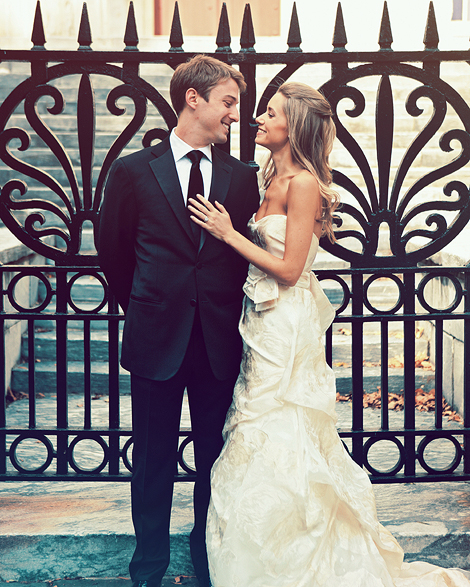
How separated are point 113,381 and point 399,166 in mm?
1844

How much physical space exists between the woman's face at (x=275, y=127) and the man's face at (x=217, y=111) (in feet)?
0.42

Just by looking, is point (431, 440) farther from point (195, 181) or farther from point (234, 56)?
point (234, 56)

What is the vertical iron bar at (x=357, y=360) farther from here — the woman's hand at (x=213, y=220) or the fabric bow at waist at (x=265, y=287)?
the woman's hand at (x=213, y=220)

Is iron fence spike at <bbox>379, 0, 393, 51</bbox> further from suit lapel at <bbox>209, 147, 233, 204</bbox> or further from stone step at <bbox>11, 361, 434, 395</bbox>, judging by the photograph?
stone step at <bbox>11, 361, 434, 395</bbox>

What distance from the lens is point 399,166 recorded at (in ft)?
10.8

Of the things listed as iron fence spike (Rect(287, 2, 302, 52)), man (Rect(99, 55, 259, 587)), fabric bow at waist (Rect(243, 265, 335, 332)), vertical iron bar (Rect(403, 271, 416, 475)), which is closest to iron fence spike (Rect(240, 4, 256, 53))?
iron fence spike (Rect(287, 2, 302, 52))

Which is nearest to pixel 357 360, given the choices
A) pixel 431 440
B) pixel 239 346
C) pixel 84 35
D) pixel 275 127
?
pixel 431 440

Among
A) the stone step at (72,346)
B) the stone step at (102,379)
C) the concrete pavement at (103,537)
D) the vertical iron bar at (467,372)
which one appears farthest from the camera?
the stone step at (72,346)

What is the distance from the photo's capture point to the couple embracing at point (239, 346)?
2557 millimetres

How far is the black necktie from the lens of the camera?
8.66 feet

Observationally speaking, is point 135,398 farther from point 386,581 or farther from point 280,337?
point 386,581

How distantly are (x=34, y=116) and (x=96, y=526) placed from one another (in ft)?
6.67

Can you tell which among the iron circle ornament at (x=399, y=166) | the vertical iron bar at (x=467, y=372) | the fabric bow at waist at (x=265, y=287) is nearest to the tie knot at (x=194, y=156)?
the fabric bow at waist at (x=265, y=287)

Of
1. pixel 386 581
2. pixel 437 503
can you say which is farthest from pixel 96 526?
pixel 437 503
